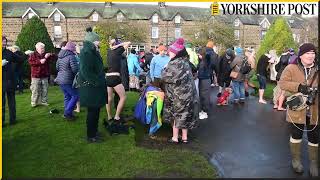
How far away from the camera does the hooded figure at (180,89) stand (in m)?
7.11

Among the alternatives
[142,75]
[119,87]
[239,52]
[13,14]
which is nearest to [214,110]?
[239,52]

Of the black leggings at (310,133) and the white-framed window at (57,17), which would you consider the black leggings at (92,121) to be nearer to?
the black leggings at (310,133)

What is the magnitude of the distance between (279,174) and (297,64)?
5.35 ft

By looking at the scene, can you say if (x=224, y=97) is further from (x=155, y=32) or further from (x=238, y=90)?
(x=155, y=32)

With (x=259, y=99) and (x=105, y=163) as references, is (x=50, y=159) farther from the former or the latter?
(x=259, y=99)

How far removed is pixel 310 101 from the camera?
557cm

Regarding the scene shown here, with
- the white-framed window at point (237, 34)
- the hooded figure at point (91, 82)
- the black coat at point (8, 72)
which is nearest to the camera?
the hooded figure at point (91, 82)

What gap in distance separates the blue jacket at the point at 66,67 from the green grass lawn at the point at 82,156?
44.8 inches

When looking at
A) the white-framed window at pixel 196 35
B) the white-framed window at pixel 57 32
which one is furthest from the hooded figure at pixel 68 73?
the white-framed window at pixel 57 32

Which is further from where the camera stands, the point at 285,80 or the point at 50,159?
the point at 50,159

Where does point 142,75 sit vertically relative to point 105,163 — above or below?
above

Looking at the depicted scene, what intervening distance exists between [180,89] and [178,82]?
0.14 m

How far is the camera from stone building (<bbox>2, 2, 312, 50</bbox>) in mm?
35031

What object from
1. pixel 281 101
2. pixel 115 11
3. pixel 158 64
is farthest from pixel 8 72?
pixel 115 11
